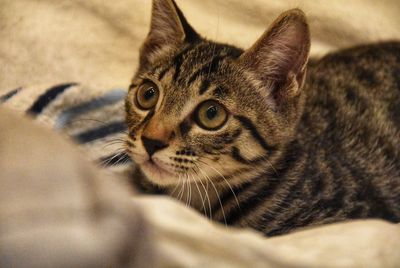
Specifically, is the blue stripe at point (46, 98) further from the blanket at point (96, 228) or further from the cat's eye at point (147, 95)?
the blanket at point (96, 228)

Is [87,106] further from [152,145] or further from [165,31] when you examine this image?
[152,145]

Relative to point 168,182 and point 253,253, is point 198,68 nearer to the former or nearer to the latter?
point 168,182

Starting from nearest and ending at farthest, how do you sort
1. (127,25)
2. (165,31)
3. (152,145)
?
(152,145) < (165,31) < (127,25)

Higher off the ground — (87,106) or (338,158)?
(338,158)

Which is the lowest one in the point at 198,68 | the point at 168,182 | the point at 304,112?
the point at 168,182

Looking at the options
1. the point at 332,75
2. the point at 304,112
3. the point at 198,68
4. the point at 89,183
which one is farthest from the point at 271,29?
the point at 89,183

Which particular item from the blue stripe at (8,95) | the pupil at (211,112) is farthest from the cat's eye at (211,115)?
the blue stripe at (8,95)

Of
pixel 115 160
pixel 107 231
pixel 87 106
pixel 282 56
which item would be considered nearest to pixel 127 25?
pixel 87 106
